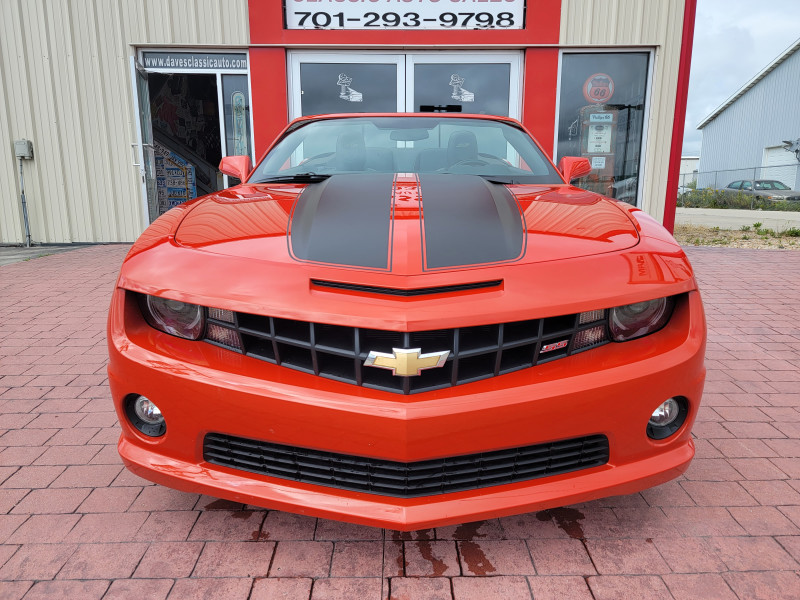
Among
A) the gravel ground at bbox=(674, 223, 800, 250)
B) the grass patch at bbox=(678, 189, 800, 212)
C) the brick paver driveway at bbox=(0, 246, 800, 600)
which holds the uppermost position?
the grass patch at bbox=(678, 189, 800, 212)

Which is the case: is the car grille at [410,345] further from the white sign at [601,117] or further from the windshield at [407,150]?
the white sign at [601,117]

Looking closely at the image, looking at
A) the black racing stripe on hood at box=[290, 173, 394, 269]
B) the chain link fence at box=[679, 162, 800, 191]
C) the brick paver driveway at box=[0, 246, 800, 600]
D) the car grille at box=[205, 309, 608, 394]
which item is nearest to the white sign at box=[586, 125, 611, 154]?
the brick paver driveway at box=[0, 246, 800, 600]

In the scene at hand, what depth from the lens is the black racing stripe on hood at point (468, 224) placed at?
4.92 feet

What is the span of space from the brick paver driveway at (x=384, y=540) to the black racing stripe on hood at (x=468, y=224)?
0.92 m

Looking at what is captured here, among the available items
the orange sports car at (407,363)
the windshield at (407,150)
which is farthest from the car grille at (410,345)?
the windshield at (407,150)

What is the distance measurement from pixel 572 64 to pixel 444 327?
290 inches

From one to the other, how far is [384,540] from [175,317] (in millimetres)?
954

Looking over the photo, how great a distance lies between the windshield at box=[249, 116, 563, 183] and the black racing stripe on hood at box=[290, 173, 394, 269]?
20.3 inches

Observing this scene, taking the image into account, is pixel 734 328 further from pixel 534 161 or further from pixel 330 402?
pixel 330 402

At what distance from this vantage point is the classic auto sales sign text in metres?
7.20

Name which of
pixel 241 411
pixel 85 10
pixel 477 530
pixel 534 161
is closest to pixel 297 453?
pixel 241 411

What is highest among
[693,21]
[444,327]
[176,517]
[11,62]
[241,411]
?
[693,21]

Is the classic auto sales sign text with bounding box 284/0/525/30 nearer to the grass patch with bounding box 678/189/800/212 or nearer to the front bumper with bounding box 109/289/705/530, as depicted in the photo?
the front bumper with bounding box 109/289/705/530

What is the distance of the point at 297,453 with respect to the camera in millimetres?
1476
